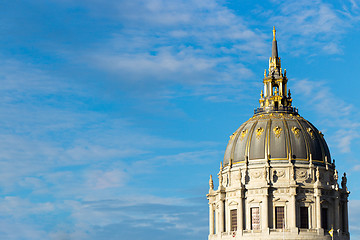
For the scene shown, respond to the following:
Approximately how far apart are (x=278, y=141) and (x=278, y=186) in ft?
29.2

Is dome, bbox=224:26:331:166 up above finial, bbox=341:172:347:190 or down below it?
above

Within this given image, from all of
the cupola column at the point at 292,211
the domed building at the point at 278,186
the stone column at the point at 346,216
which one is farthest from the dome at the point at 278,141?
the stone column at the point at 346,216

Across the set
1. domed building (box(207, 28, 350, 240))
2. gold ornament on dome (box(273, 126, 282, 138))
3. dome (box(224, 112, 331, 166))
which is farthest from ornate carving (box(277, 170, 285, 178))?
gold ornament on dome (box(273, 126, 282, 138))

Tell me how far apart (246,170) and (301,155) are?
10.1m

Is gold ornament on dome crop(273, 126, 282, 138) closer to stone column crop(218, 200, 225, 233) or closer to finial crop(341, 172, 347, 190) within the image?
stone column crop(218, 200, 225, 233)

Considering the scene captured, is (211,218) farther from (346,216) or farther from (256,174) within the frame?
(346,216)

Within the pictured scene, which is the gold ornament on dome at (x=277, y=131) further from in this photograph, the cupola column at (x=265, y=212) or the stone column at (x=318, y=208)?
the stone column at (x=318, y=208)

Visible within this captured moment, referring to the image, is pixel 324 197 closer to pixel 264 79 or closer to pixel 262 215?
pixel 262 215

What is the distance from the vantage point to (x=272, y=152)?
531 ft

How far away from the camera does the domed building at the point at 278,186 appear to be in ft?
516

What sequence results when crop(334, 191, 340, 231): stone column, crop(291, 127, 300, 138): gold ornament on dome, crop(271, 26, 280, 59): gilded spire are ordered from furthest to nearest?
crop(271, 26, 280, 59): gilded spire < crop(291, 127, 300, 138): gold ornament on dome < crop(334, 191, 340, 231): stone column

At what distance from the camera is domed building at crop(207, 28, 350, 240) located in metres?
157

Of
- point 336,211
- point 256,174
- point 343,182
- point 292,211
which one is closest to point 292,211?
point 292,211

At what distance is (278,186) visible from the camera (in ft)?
520
